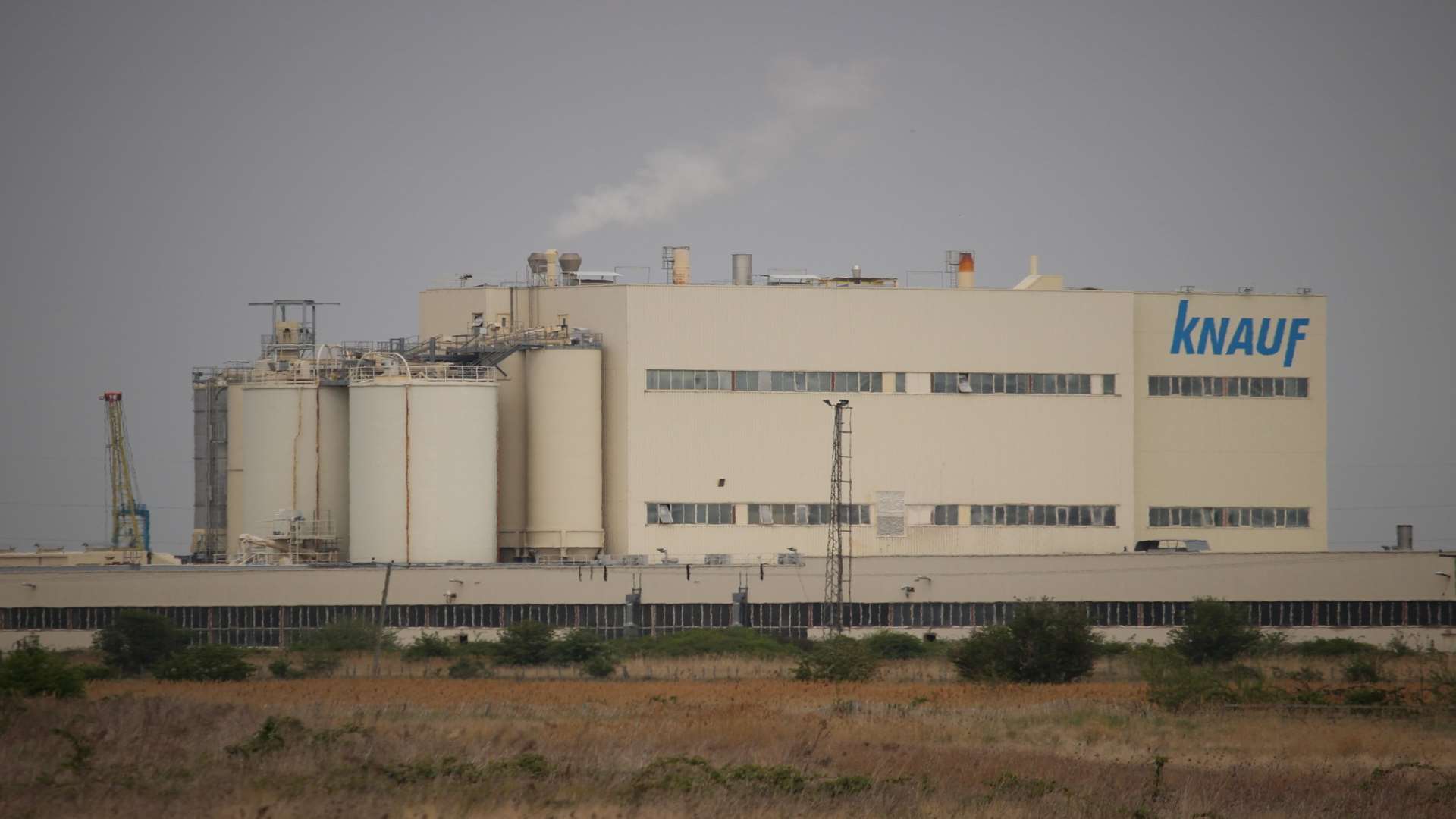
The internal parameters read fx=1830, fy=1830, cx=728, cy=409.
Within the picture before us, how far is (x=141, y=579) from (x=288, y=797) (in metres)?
45.5

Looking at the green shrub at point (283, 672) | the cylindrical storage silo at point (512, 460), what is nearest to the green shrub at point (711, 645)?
the cylindrical storage silo at point (512, 460)

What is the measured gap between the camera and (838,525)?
7256cm

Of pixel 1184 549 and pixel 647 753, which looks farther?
pixel 1184 549

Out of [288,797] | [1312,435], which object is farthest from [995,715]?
[1312,435]

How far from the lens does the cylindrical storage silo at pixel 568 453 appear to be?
8038 centimetres

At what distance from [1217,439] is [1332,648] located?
55.3ft

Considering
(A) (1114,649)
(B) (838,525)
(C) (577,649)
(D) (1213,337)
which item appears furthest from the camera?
(D) (1213,337)

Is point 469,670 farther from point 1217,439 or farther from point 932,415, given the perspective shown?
point 1217,439

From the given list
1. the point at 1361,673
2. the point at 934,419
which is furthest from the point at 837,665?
the point at 934,419

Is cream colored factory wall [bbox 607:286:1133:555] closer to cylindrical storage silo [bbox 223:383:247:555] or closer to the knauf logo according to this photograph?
the knauf logo

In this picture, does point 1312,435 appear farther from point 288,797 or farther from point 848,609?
point 288,797

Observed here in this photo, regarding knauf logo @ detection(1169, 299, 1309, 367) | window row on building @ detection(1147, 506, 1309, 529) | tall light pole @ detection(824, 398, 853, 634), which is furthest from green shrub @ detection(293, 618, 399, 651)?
knauf logo @ detection(1169, 299, 1309, 367)

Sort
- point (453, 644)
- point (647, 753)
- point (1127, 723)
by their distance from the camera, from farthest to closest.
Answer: point (453, 644), point (1127, 723), point (647, 753)

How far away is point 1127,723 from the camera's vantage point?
44.8 meters
